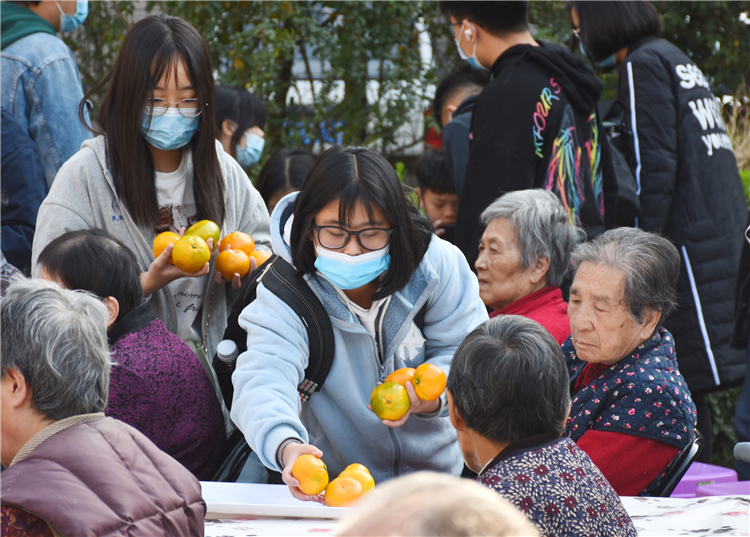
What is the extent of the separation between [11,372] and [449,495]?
140cm

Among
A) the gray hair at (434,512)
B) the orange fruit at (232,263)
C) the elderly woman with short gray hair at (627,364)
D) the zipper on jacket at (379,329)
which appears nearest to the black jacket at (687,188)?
the elderly woman with short gray hair at (627,364)

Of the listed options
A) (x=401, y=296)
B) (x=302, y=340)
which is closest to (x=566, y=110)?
(x=401, y=296)

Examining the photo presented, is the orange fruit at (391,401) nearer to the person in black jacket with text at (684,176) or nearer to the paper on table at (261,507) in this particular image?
the paper on table at (261,507)

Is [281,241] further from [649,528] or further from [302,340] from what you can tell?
[649,528]

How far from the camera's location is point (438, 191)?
468cm

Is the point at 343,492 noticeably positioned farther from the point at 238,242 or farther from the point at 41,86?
the point at 41,86

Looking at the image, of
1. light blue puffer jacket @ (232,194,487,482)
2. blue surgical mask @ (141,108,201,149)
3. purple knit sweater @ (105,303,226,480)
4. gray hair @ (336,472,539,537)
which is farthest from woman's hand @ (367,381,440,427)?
gray hair @ (336,472,539,537)

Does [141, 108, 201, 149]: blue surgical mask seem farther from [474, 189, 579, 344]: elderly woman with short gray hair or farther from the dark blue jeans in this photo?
the dark blue jeans

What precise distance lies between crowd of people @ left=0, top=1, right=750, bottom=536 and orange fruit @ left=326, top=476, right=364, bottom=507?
3.4 inches

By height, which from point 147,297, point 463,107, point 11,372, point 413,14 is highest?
point 413,14

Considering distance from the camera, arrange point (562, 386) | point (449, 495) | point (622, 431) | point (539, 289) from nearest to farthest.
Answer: point (449, 495)
point (562, 386)
point (622, 431)
point (539, 289)

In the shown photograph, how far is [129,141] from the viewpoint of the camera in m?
3.00

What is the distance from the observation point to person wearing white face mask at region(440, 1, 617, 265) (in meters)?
3.49

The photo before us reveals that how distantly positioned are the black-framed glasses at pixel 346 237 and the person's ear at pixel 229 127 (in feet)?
9.23
